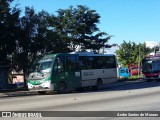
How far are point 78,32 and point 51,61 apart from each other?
Result: 1695 cm

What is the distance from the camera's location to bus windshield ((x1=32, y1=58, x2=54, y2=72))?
2659 cm

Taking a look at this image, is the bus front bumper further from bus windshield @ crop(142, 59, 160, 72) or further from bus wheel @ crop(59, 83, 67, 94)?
bus windshield @ crop(142, 59, 160, 72)

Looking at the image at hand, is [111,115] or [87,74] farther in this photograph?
[87,74]

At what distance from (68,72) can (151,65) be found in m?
16.2

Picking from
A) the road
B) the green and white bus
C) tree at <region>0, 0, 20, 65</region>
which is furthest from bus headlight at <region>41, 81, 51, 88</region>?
tree at <region>0, 0, 20, 65</region>

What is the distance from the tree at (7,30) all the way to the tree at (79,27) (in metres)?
7.82

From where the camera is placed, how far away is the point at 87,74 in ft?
97.9

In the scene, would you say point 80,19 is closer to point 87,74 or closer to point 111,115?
point 87,74

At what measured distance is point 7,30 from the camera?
33094 mm

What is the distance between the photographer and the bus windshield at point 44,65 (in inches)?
1047

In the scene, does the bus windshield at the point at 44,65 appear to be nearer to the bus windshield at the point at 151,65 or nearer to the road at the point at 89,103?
the road at the point at 89,103

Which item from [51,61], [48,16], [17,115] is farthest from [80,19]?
[17,115]

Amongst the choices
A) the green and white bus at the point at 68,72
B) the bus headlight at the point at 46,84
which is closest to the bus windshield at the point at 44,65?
Result: the green and white bus at the point at 68,72

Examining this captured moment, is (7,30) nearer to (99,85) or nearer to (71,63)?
(71,63)
